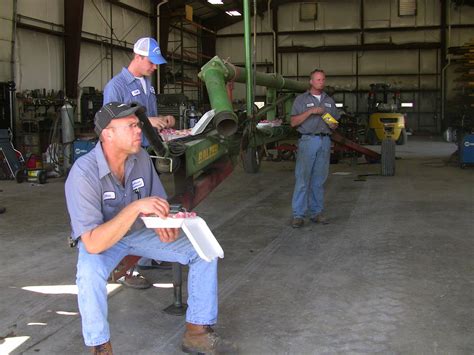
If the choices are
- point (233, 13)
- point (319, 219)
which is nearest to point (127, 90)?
point (319, 219)

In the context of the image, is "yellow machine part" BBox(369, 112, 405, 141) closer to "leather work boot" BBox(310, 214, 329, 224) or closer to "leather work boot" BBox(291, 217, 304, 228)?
Result: "leather work boot" BBox(310, 214, 329, 224)

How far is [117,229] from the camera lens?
257cm

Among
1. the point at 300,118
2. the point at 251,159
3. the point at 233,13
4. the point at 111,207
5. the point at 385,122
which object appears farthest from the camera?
the point at 233,13

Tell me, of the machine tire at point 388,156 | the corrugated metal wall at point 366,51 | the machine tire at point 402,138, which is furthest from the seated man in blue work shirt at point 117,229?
the corrugated metal wall at point 366,51

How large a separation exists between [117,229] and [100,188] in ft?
0.94

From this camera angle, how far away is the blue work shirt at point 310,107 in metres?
6.28

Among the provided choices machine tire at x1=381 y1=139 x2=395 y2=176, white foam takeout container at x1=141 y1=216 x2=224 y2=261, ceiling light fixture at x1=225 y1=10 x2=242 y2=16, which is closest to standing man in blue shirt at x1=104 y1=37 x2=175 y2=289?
white foam takeout container at x1=141 y1=216 x2=224 y2=261

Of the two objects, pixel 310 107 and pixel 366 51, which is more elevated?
pixel 366 51

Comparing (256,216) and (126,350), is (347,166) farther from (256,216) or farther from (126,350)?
(126,350)

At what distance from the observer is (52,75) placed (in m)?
15.0

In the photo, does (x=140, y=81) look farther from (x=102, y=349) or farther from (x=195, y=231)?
(x=102, y=349)

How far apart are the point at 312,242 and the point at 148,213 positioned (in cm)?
337

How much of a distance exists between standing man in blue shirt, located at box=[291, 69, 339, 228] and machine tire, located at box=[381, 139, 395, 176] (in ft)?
14.8

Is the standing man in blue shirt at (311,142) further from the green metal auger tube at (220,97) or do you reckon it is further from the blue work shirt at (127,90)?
the blue work shirt at (127,90)
